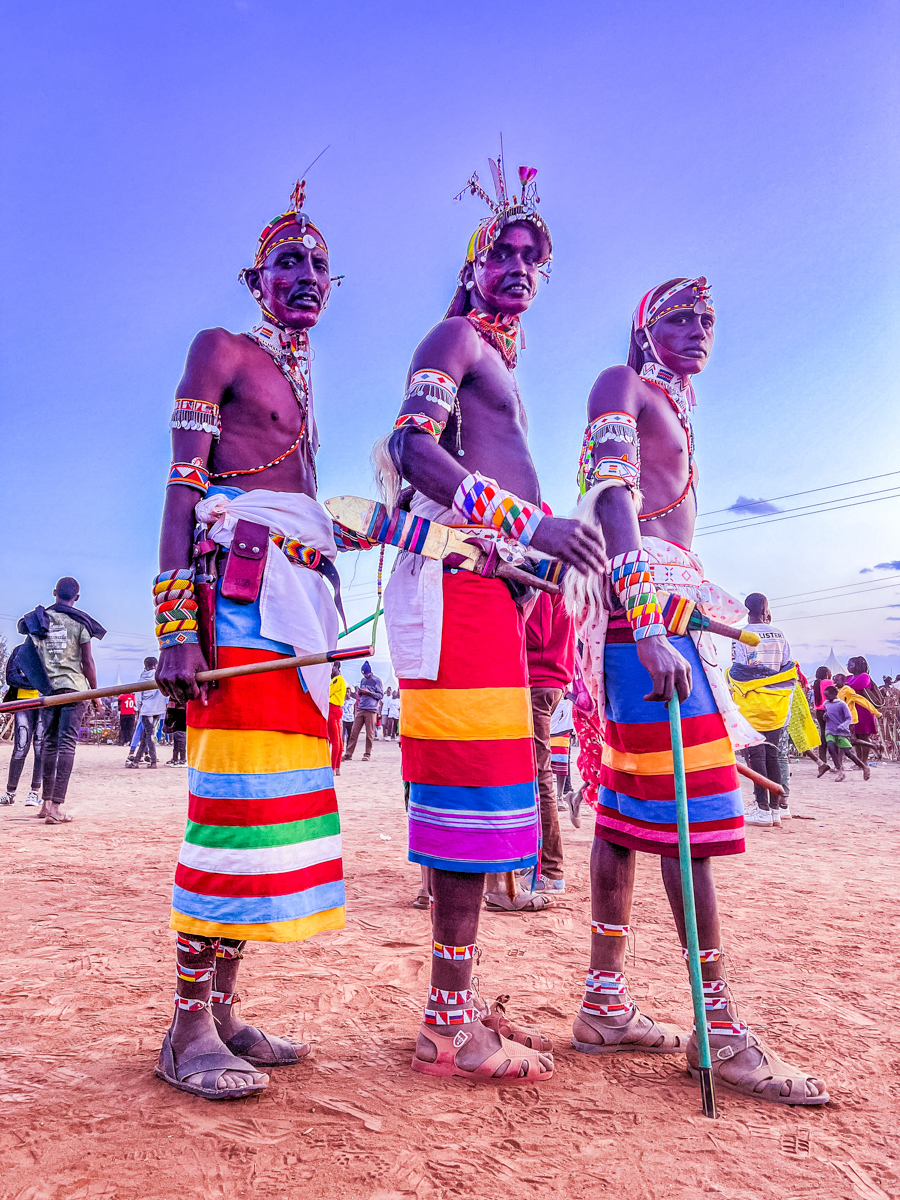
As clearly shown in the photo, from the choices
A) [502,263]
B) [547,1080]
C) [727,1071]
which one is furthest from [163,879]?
[502,263]

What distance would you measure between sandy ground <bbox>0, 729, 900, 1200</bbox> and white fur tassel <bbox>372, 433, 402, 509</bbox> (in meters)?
1.71

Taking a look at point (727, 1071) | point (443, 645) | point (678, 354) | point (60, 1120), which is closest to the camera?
point (60, 1120)

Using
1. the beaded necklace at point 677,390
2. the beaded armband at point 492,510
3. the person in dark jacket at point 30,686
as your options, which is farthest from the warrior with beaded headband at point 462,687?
the person in dark jacket at point 30,686

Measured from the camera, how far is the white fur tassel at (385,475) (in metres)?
2.61

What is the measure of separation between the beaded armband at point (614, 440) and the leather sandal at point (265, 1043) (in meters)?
1.98

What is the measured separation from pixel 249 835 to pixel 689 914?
1226 millimetres

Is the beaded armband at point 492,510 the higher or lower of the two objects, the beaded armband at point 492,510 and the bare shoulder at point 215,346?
the lower

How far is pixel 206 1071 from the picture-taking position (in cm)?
211

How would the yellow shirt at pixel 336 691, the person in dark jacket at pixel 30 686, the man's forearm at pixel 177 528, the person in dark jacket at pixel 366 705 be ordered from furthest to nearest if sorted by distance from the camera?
the person in dark jacket at pixel 366 705
the person in dark jacket at pixel 30 686
the yellow shirt at pixel 336 691
the man's forearm at pixel 177 528

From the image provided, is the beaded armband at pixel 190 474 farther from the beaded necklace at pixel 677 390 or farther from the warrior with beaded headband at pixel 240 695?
the beaded necklace at pixel 677 390

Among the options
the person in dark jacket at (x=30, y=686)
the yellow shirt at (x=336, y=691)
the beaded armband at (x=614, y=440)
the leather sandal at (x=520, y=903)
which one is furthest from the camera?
the person in dark jacket at (x=30, y=686)

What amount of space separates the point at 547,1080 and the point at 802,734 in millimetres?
11335

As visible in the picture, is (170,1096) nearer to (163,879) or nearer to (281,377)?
(281,377)

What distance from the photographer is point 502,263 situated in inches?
108
